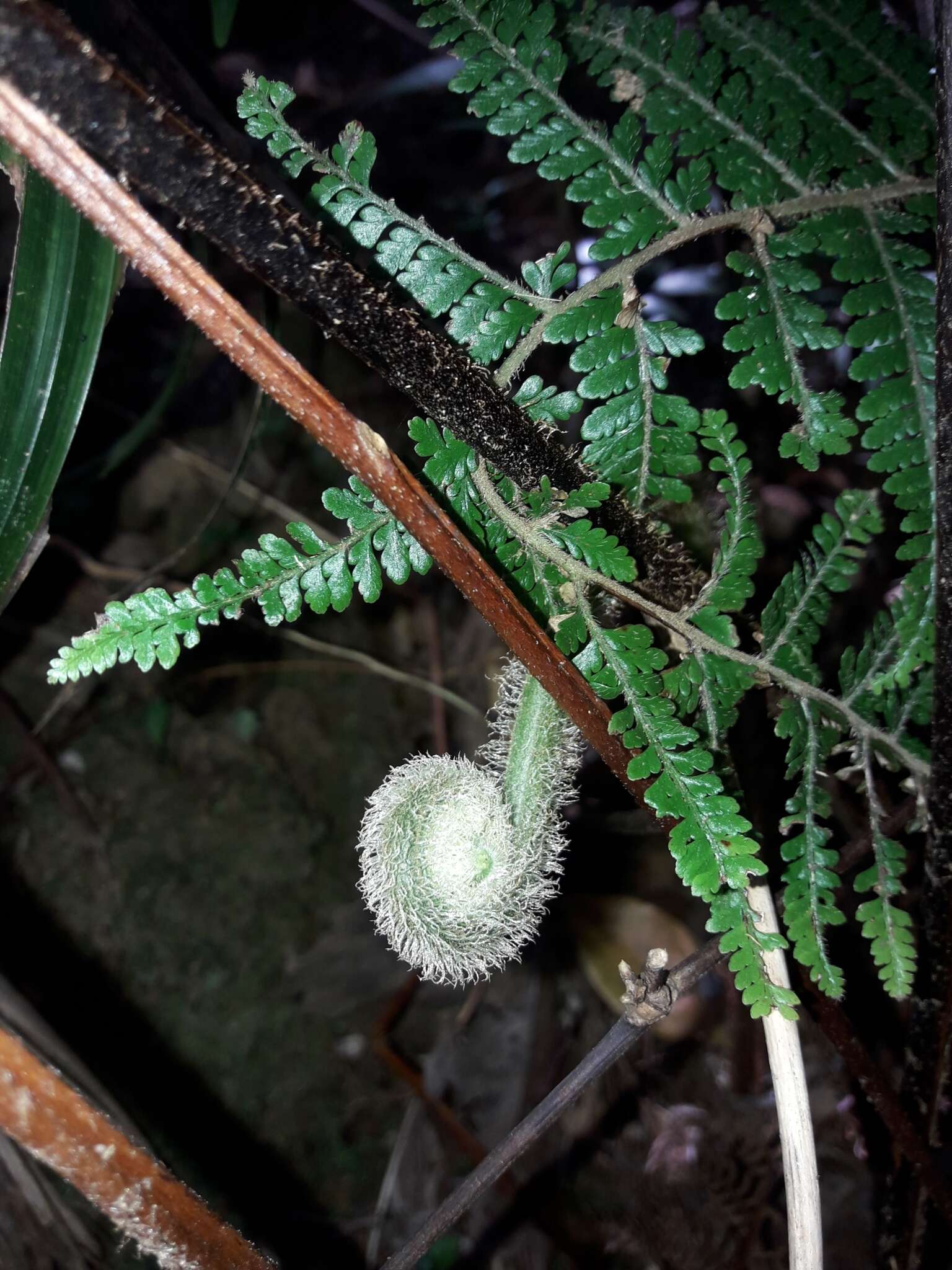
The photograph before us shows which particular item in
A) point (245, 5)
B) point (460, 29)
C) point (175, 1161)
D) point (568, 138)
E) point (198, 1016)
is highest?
point (245, 5)

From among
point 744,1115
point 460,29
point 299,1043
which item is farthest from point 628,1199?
point 460,29

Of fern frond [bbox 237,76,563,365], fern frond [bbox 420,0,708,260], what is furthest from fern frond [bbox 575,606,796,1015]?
fern frond [bbox 420,0,708,260]

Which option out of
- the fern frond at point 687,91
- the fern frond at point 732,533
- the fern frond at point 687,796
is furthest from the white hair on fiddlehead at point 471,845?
the fern frond at point 687,91

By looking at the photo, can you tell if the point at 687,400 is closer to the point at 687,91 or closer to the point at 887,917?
the point at 687,91

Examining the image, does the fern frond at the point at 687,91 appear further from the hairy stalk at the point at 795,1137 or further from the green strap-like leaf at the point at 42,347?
the hairy stalk at the point at 795,1137

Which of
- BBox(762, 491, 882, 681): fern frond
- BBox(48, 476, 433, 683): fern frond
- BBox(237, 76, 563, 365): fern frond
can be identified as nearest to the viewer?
BBox(48, 476, 433, 683): fern frond

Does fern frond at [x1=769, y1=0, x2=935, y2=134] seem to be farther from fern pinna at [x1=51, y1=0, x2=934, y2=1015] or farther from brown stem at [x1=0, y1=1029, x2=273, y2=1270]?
brown stem at [x1=0, y1=1029, x2=273, y2=1270]

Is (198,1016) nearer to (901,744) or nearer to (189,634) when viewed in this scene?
(189,634)
